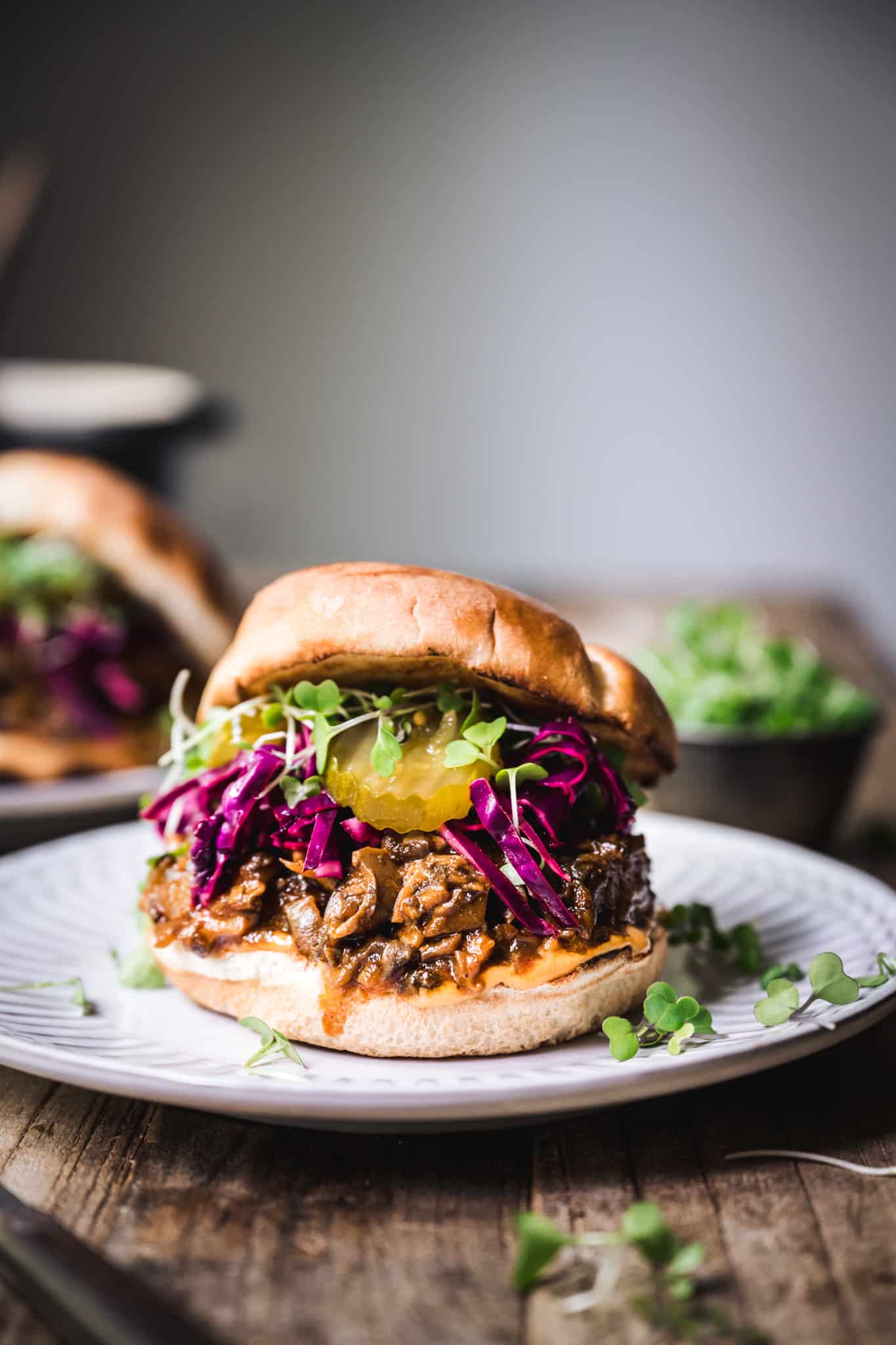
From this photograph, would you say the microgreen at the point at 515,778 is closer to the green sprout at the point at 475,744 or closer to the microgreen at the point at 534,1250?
the green sprout at the point at 475,744

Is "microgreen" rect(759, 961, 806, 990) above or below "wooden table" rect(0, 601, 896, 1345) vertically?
above

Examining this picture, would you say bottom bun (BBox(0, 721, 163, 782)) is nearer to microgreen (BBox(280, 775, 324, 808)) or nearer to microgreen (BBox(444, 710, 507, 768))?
microgreen (BBox(280, 775, 324, 808))

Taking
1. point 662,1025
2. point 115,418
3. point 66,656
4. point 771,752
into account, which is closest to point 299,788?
point 662,1025

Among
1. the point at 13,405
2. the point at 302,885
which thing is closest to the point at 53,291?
the point at 13,405

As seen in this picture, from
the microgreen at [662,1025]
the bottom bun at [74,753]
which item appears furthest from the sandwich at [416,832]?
the bottom bun at [74,753]

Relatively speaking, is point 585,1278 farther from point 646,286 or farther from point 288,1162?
point 646,286

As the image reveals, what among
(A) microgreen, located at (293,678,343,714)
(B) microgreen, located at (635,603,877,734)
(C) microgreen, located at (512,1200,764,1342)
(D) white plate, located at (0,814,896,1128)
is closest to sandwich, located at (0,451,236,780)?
(D) white plate, located at (0,814,896,1128)
